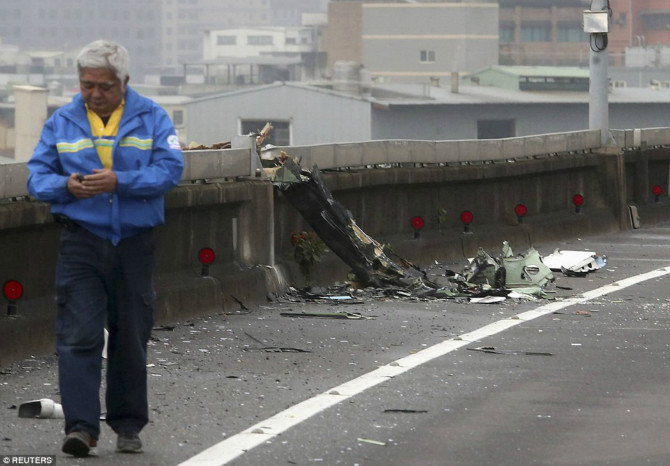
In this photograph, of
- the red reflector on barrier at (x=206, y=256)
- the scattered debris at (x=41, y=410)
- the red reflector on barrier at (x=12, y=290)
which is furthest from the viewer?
the red reflector on barrier at (x=206, y=256)

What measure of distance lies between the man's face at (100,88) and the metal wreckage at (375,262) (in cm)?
674

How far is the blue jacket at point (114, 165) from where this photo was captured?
6.89 metres

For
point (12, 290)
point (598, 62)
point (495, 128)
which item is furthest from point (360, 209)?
point (495, 128)

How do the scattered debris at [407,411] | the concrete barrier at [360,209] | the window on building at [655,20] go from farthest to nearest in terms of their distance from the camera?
the window on building at [655,20] → the concrete barrier at [360,209] → the scattered debris at [407,411]

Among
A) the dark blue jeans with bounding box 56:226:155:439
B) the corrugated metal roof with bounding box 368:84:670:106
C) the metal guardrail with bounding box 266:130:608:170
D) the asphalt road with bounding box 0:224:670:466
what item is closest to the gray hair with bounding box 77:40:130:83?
the dark blue jeans with bounding box 56:226:155:439

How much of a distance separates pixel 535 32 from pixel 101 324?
169 metres

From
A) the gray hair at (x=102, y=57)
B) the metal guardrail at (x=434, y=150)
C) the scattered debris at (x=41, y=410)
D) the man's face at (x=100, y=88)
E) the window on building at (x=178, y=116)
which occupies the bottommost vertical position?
the window on building at (x=178, y=116)

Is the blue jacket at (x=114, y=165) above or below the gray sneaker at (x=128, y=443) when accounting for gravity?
above

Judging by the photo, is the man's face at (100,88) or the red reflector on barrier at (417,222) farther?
the red reflector on barrier at (417,222)

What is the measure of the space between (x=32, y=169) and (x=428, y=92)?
92011mm

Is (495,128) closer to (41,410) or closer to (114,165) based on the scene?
(41,410)

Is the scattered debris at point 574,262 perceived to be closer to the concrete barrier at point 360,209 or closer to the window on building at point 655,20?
the concrete barrier at point 360,209

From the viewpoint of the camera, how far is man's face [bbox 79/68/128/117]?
22.4 ft

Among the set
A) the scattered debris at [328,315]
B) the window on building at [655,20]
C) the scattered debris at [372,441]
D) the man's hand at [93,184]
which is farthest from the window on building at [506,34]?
the man's hand at [93,184]
